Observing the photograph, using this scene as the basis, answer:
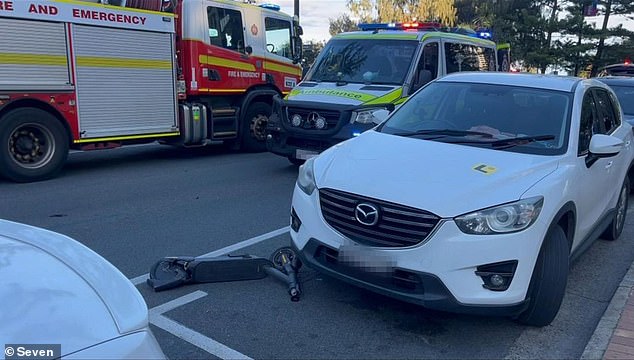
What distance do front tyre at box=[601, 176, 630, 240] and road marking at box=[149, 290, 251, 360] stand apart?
4197 mm

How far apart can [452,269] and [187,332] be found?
1699 mm

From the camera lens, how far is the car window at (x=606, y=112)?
5292mm

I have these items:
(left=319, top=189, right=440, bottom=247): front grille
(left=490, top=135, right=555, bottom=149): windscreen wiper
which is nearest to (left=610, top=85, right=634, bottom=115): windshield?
(left=490, top=135, right=555, bottom=149): windscreen wiper

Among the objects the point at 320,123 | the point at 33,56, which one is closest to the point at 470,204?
the point at 320,123

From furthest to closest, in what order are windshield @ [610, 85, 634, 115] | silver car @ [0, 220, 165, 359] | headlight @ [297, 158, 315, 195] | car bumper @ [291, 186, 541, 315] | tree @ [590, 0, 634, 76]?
tree @ [590, 0, 634, 76] → windshield @ [610, 85, 634, 115] → headlight @ [297, 158, 315, 195] → car bumper @ [291, 186, 541, 315] → silver car @ [0, 220, 165, 359]

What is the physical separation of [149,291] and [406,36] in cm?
595

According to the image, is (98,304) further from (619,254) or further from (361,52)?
(361,52)

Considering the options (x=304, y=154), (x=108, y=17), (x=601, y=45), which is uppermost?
(x=601, y=45)

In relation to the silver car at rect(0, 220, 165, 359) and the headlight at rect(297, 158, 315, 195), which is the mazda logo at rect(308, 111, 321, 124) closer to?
the headlight at rect(297, 158, 315, 195)

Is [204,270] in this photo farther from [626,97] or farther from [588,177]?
[626,97]

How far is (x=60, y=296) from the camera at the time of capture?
2.02 meters

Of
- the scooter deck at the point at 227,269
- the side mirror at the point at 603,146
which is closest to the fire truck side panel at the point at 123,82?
the scooter deck at the point at 227,269

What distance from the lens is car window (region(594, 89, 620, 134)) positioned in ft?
17.4

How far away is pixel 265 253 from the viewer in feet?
16.9
